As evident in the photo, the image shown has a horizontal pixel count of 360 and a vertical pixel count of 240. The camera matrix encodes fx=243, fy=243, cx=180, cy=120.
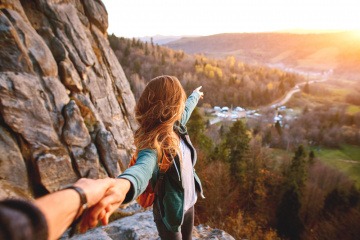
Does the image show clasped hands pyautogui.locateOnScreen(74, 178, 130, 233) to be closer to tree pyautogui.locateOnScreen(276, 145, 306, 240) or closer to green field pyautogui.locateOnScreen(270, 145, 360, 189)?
tree pyautogui.locateOnScreen(276, 145, 306, 240)

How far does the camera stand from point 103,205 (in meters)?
1.30

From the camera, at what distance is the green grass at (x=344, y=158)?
144 ft

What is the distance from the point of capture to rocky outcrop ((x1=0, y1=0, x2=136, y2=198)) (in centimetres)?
833

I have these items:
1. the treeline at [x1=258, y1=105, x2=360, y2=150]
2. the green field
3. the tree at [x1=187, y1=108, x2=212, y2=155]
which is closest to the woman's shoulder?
the tree at [x1=187, y1=108, x2=212, y2=155]

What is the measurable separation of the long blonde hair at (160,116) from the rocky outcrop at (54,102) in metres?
7.43

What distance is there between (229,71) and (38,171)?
112427mm

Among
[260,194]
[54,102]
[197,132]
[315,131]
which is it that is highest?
[54,102]

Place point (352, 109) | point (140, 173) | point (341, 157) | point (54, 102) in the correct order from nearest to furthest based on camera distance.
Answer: point (140, 173) < point (54, 102) < point (341, 157) < point (352, 109)

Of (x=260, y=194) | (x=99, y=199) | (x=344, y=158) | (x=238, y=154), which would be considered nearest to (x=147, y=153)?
(x=99, y=199)

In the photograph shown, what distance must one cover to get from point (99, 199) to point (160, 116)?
1.23 metres

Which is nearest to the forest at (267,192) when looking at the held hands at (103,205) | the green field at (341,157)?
the green field at (341,157)

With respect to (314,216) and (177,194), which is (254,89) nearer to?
(314,216)

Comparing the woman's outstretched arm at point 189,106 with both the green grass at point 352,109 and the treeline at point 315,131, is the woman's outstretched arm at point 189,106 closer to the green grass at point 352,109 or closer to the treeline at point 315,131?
the treeline at point 315,131

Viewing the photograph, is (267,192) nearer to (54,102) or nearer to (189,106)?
(54,102)
